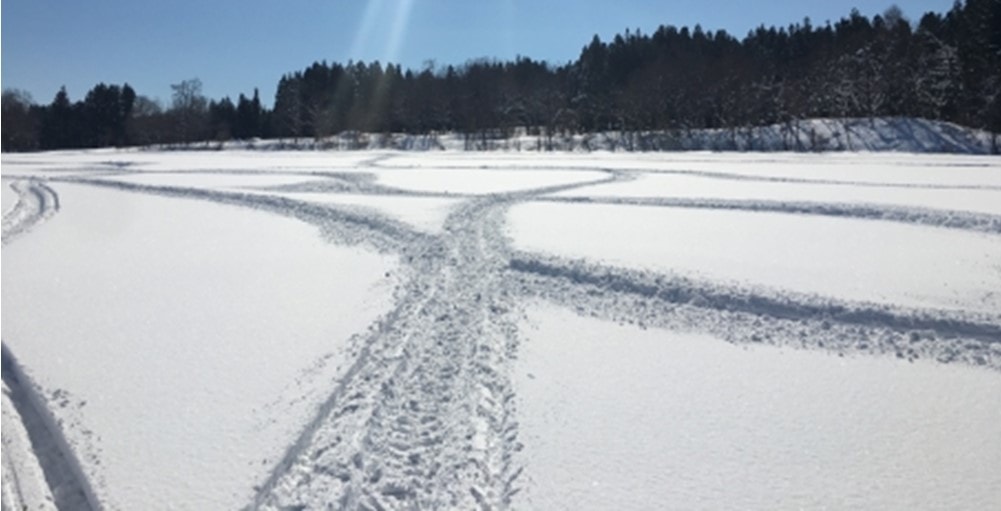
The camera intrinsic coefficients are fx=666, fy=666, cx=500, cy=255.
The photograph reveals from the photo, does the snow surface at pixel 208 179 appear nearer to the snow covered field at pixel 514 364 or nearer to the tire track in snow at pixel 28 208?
the tire track in snow at pixel 28 208

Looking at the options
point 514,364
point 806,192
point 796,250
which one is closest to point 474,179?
point 806,192

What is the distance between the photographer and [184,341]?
7.98m

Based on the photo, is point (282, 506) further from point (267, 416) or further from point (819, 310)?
point (819, 310)

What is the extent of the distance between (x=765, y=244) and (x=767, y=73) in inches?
2765

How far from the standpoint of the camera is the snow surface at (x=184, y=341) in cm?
526

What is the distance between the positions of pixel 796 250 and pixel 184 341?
33.6 ft

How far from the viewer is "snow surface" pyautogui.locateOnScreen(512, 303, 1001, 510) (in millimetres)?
4816

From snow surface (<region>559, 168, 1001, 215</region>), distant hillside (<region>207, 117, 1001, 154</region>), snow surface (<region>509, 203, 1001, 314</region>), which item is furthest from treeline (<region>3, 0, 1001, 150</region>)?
snow surface (<region>509, 203, 1001, 314</region>)

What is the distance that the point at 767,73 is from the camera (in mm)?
75250

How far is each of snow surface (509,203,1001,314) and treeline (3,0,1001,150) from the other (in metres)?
45.2

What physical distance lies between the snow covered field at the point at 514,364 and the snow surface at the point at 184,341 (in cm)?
4

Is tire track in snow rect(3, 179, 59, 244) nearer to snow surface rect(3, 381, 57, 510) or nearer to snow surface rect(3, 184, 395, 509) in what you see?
snow surface rect(3, 184, 395, 509)

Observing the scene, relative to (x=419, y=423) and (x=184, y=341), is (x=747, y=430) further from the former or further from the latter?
(x=184, y=341)

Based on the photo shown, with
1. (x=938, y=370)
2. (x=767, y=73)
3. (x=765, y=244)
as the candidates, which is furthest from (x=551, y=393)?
(x=767, y=73)
